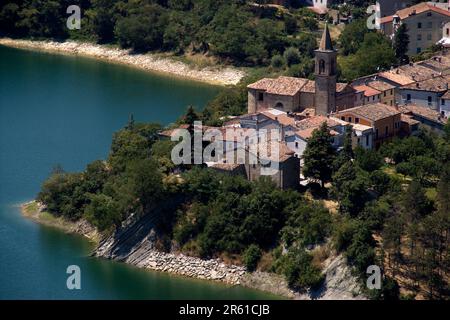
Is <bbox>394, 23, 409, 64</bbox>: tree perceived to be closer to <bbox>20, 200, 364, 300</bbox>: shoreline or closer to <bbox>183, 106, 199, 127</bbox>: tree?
<bbox>183, 106, 199, 127</bbox>: tree

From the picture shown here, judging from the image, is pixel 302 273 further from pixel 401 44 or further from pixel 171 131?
pixel 401 44

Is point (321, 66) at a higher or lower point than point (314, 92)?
higher

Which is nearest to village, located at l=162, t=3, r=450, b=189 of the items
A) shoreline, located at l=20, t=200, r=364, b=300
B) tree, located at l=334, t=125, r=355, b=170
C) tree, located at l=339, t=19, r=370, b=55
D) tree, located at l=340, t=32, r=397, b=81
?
tree, located at l=334, t=125, r=355, b=170

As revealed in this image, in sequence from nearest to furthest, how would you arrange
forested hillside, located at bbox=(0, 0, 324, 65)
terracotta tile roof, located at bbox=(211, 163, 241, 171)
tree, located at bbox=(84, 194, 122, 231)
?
terracotta tile roof, located at bbox=(211, 163, 241, 171) → tree, located at bbox=(84, 194, 122, 231) → forested hillside, located at bbox=(0, 0, 324, 65)

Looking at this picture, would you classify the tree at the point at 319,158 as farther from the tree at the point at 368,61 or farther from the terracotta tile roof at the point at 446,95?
the tree at the point at 368,61

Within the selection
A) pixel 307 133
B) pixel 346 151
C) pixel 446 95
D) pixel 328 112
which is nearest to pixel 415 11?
pixel 446 95

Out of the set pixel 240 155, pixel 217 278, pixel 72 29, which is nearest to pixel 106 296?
pixel 217 278
